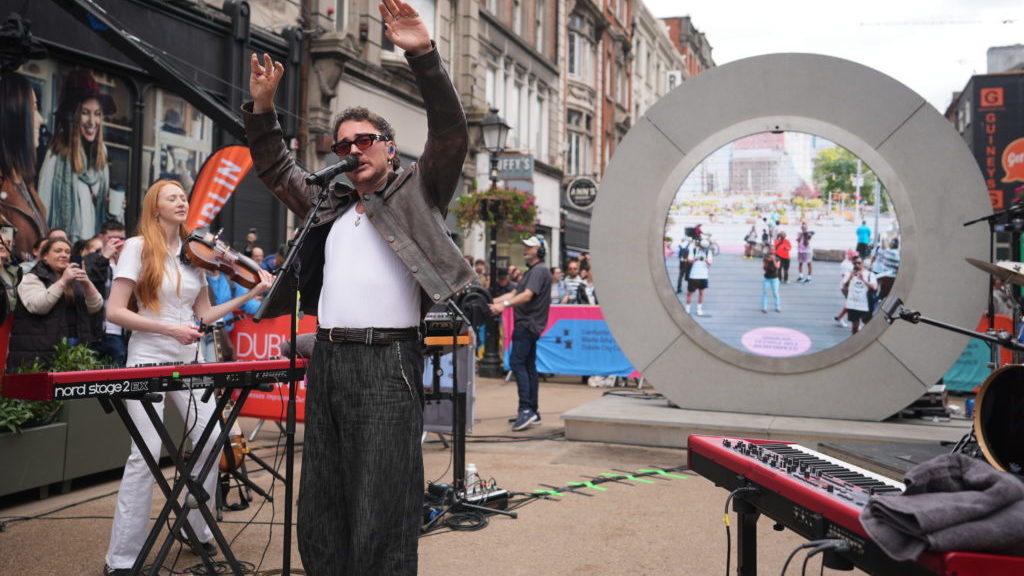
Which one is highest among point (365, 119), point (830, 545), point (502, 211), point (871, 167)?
point (502, 211)

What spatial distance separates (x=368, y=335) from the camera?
312cm

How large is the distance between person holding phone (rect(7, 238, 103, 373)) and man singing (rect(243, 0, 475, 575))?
15.3ft

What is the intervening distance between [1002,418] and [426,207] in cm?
301

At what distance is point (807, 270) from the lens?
8594 millimetres

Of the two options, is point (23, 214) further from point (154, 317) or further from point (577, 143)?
point (577, 143)

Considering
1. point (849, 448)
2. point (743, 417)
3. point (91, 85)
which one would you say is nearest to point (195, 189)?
point (91, 85)

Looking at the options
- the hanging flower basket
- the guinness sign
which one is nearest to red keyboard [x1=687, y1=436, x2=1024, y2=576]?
the hanging flower basket

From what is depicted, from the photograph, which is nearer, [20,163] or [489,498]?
[489,498]

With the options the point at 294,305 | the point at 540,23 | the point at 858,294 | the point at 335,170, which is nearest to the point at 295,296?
the point at 294,305

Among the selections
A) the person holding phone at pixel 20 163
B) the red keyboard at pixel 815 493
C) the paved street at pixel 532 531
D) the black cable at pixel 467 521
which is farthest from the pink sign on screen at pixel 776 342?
the person holding phone at pixel 20 163

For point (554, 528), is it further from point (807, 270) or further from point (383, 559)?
point (807, 270)

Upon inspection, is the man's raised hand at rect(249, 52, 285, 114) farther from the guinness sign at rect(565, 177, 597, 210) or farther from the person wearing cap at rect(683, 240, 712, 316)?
the guinness sign at rect(565, 177, 597, 210)

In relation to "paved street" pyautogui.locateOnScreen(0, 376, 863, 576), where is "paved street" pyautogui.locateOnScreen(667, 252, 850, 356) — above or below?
above

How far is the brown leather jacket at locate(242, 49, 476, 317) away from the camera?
3.04 m
